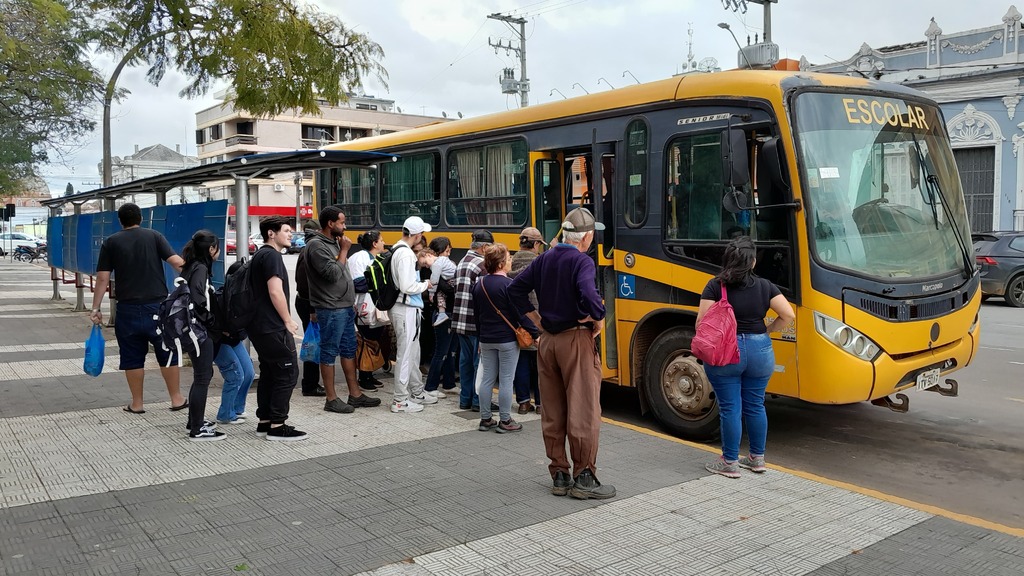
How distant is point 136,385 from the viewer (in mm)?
7656

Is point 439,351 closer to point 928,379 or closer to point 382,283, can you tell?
point 382,283

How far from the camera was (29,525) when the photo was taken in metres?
4.79

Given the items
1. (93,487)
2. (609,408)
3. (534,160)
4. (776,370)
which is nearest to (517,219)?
(534,160)

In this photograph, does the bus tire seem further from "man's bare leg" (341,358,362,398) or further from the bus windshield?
"man's bare leg" (341,358,362,398)

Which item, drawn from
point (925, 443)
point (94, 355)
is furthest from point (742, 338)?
point (94, 355)

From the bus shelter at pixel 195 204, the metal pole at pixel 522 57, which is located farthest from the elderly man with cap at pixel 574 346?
the metal pole at pixel 522 57

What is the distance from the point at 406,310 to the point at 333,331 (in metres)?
0.69

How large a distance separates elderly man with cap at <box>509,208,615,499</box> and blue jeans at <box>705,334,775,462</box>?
973mm

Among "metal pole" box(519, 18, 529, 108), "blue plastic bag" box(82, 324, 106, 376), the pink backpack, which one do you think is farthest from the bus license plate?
"metal pole" box(519, 18, 529, 108)

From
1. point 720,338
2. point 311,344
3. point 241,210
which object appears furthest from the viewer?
point 241,210

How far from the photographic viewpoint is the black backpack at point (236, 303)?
21.5 ft

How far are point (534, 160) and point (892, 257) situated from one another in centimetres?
394

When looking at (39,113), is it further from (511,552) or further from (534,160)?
(511,552)

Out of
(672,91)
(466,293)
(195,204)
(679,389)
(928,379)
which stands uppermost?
(672,91)
